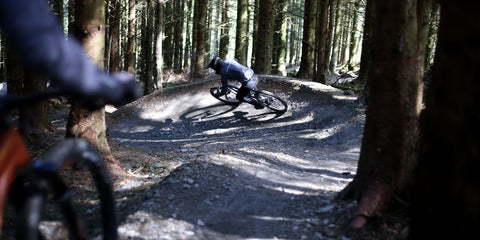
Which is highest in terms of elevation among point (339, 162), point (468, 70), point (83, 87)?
point (468, 70)

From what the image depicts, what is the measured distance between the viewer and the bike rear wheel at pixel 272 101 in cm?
1258

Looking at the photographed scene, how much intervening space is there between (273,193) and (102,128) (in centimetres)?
297

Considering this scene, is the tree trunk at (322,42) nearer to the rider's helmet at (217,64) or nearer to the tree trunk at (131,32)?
the rider's helmet at (217,64)

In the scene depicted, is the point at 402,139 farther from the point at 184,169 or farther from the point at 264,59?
the point at 264,59

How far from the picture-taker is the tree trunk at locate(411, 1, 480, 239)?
6.98ft

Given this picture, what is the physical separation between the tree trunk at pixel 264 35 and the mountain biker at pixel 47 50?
618 inches

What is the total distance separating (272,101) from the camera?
12.9 m

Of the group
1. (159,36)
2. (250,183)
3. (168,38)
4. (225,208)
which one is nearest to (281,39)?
(159,36)

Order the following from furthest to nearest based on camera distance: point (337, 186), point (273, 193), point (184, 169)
Result: point (337, 186), point (184, 169), point (273, 193)

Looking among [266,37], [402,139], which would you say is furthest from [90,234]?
[266,37]

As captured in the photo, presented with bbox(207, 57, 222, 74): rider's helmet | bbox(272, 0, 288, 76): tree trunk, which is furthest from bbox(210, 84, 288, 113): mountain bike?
bbox(272, 0, 288, 76): tree trunk

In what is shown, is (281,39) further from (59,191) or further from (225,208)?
(59,191)

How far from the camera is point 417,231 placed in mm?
2486

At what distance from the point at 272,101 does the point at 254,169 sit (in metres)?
7.22
